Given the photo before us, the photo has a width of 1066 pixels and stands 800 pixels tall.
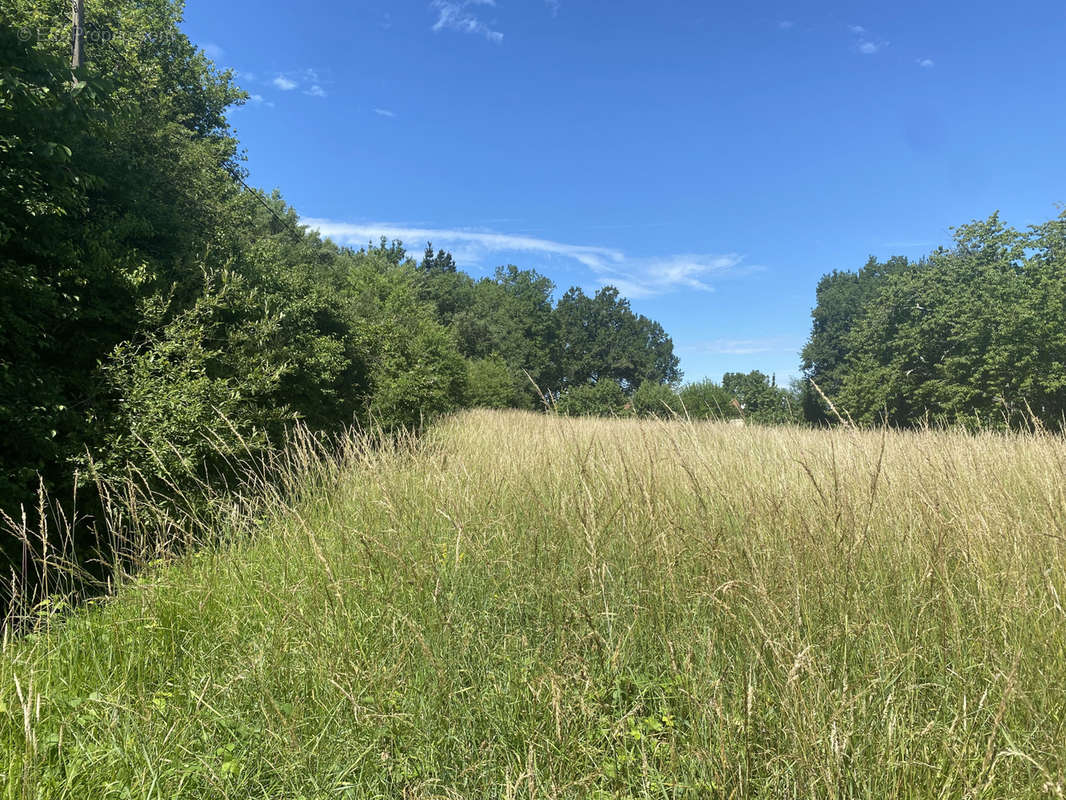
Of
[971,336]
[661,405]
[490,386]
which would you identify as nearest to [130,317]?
[661,405]

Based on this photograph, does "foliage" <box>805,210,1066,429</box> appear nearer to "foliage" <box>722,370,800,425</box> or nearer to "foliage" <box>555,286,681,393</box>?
"foliage" <box>722,370,800,425</box>

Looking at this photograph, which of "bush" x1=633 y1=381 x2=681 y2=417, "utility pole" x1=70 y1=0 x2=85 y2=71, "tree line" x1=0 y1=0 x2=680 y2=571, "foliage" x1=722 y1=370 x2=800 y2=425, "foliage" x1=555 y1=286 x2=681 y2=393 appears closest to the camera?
"bush" x1=633 y1=381 x2=681 y2=417

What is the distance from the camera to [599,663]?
2082 mm

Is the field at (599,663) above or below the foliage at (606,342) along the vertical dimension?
below

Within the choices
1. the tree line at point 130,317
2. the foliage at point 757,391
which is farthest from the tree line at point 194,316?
the foliage at point 757,391

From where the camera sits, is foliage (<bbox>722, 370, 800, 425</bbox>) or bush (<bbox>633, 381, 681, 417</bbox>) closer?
bush (<bbox>633, 381, 681, 417</bbox>)

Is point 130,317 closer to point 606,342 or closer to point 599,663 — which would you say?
point 599,663

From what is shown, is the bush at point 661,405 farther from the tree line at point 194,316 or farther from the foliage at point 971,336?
the foliage at point 971,336

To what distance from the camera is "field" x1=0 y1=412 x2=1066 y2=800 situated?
5.25ft

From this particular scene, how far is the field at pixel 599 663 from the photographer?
1600 millimetres

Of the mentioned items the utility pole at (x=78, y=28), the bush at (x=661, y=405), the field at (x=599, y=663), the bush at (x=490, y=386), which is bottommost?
the field at (x=599, y=663)

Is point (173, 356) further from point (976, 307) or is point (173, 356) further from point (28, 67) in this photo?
point (976, 307)

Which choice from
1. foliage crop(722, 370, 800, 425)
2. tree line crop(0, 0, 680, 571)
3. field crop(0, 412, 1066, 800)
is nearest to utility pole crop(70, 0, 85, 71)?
tree line crop(0, 0, 680, 571)

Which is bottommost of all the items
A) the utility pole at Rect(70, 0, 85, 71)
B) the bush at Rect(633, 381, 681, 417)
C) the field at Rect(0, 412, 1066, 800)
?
the field at Rect(0, 412, 1066, 800)
